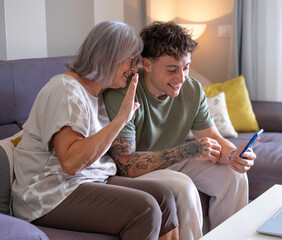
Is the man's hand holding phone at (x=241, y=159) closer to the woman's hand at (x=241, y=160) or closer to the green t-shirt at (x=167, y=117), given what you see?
the woman's hand at (x=241, y=160)

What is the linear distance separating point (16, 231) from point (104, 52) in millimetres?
805

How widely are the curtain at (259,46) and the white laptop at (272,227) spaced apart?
7.68 feet

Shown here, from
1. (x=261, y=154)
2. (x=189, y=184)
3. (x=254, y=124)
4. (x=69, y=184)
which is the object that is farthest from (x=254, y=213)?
(x=254, y=124)

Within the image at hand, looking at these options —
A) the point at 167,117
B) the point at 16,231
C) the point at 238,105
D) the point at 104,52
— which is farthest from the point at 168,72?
the point at 238,105

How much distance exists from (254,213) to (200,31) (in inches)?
101

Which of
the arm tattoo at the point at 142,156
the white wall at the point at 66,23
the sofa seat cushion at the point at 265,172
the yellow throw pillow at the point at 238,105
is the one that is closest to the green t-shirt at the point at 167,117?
the arm tattoo at the point at 142,156

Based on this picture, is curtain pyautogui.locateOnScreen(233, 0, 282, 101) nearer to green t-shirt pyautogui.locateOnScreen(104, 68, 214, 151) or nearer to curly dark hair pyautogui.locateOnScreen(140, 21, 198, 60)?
green t-shirt pyautogui.locateOnScreen(104, 68, 214, 151)

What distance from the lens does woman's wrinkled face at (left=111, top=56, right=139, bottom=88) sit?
2023 millimetres

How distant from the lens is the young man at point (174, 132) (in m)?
2.13

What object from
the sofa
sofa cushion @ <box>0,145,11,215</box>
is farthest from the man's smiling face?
sofa cushion @ <box>0,145,11,215</box>

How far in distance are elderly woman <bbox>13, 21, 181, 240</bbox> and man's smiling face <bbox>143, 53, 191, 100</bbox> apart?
216mm

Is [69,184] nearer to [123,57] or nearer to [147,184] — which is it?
[147,184]

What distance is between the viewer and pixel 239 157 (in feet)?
6.95

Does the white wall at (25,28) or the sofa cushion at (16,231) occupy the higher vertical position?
the white wall at (25,28)
